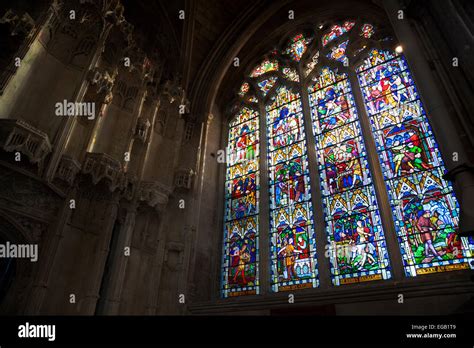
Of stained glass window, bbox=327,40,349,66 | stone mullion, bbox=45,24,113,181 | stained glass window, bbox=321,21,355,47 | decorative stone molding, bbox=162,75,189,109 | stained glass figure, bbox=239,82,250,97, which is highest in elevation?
stained glass window, bbox=321,21,355,47

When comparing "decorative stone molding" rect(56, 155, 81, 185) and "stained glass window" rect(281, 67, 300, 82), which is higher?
"stained glass window" rect(281, 67, 300, 82)

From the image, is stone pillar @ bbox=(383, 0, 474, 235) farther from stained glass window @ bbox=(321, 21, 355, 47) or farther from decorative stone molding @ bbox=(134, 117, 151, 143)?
decorative stone molding @ bbox=(134, 117, 151, 143)

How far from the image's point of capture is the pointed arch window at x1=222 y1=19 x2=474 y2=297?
A: 5672 mm

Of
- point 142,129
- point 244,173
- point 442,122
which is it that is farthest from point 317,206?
point 142,129

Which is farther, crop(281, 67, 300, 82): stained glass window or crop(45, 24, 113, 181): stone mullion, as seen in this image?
crop(281, 67, 300, 82): stained glass window

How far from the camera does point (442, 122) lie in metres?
4.15

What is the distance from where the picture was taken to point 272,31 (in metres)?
10.8

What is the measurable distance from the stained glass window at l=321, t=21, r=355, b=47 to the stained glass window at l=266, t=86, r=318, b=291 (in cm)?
191

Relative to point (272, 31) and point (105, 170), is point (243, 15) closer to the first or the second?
point (272, 31)

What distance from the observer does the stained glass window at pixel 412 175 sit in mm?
5234

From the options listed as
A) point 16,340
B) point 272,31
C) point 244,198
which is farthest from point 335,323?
point 272,31

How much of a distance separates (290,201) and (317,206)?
2.50ft

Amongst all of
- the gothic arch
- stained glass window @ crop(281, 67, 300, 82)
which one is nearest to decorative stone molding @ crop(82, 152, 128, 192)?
the gothic arch

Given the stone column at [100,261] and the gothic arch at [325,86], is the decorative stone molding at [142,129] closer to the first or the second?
the stone column at [100,261]
